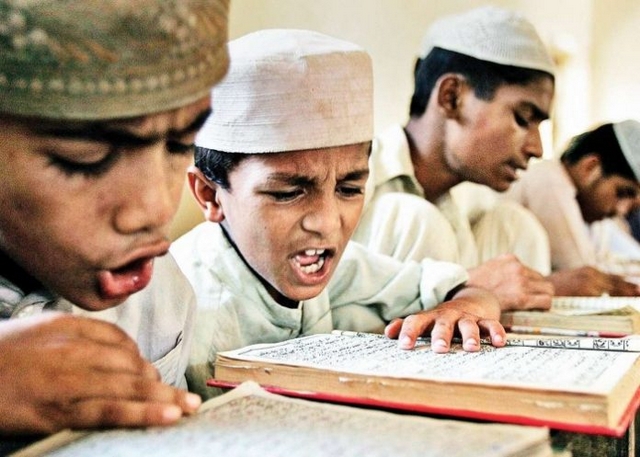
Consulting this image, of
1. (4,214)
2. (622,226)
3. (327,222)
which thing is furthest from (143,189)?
(622,226)

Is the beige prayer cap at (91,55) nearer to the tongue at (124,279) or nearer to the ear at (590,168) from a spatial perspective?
the tongue at (124,279)

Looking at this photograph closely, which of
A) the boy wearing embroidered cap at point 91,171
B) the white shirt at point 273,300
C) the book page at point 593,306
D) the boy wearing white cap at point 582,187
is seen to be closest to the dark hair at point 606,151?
the boy wearing white cap at point 582,187

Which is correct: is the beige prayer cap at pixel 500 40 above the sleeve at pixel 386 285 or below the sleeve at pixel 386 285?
above

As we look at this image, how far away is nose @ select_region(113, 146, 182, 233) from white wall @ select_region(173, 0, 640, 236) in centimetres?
60

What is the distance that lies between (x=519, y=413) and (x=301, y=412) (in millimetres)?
169

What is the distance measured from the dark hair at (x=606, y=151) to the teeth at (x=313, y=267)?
143 centimetres

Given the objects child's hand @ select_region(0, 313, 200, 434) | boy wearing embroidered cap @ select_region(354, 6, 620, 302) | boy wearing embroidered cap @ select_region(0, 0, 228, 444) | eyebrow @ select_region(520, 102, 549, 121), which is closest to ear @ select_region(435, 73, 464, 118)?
boy wearing embroidered cap @ select_region(354, 6, 620, 302)

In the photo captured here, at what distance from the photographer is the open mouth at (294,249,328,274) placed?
0.82 metres

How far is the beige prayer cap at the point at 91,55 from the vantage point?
44cm

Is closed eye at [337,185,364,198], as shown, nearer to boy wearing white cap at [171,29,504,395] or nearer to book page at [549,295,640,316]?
boy wearing white cap at [171,29,504,395]

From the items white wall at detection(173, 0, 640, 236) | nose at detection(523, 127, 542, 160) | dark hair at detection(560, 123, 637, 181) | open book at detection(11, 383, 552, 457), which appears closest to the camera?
A: open book at detection(11, 383, 552, 457)

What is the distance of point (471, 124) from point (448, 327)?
76 centimetres

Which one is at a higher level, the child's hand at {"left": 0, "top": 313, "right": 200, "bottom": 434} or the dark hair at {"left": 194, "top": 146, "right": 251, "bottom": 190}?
the dark hair at {"left": 194, "top": 146, "right": 251, "bottom": 190}

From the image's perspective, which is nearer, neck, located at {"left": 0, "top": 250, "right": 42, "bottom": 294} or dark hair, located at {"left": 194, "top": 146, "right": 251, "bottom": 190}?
neck, located at {"left": 0, "top": 250, "right": 42, "bottom": 294}
